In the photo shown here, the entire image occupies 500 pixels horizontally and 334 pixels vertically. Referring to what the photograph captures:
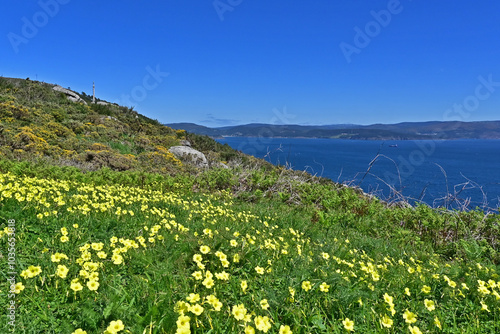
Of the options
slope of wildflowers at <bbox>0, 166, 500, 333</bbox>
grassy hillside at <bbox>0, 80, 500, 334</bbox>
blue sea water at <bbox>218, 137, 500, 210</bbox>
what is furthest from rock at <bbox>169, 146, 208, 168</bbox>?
slope of wildflowers at <bbox>0, 166, 500, 333</bbox>

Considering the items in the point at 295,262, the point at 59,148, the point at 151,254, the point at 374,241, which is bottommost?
the point at 374,241

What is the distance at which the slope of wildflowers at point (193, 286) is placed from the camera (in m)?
1.99

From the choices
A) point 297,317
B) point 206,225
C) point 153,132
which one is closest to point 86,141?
point 153,132

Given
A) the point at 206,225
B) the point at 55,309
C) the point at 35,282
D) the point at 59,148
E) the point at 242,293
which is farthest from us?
the point at 59,148

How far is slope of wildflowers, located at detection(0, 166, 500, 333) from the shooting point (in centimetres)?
199

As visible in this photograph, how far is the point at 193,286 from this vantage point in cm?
256

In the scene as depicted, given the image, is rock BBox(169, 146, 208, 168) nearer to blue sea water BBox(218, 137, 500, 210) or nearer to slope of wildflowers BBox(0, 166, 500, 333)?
blue sea water BBox(218, 137, 500, 210)

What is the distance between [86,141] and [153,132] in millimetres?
6923

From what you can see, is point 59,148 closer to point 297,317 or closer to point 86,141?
point 86,141

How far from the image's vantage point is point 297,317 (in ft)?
7.13

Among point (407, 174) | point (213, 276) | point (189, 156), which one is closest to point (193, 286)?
point (213, 276)

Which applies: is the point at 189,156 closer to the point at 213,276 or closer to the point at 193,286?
the point at 213,276

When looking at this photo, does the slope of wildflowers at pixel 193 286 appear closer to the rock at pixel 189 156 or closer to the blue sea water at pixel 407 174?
the blue sea water at pixel 407 174

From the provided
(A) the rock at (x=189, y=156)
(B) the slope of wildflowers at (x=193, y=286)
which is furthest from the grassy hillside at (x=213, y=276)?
(A) the rock at (x=189, y=156)
